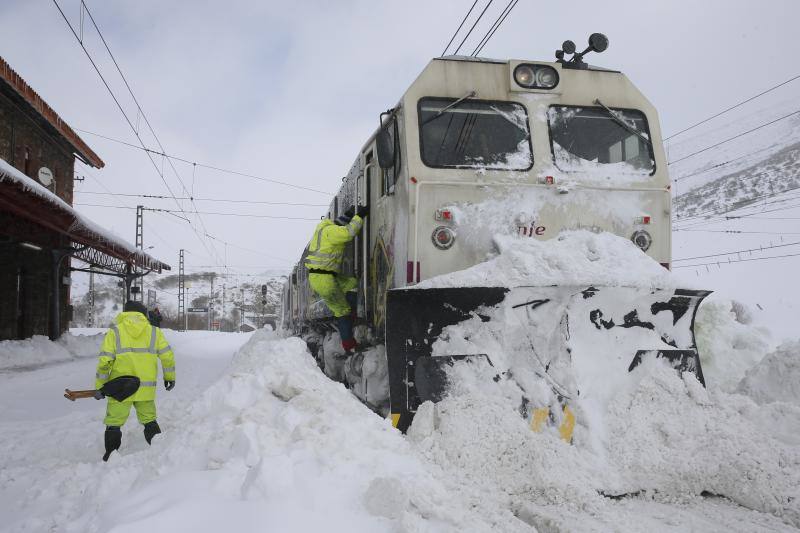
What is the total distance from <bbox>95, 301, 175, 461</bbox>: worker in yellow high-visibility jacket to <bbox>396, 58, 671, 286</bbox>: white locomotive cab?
244 cm

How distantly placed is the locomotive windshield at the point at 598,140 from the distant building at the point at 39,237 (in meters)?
11.7

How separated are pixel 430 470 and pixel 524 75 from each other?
3.53 metres

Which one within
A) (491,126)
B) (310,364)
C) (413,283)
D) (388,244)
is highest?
Answer: (491,126)

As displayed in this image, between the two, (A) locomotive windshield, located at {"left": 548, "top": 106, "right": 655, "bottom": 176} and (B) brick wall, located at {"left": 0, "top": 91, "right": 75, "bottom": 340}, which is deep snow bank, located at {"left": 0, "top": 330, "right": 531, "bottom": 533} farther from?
(B) brick wall, located at {"left": 0, "top": 91, "right": 75, "bottom": 340}

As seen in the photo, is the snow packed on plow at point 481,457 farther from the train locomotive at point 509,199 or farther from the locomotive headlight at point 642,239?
the locomotive headlight at point 642,239

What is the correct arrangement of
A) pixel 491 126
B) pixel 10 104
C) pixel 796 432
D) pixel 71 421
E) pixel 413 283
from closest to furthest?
pixel 796 432 < pixel 413 283 < pixel 491 126 < pixel 71 421 < pixel 10 104

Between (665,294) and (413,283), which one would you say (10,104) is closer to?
(413,283)

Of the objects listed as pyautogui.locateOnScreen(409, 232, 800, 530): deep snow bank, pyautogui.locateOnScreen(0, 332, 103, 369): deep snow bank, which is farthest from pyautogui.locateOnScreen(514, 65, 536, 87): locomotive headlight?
pyautogui.locateOnScreen(0, 332, 103, 369): deep snow bank

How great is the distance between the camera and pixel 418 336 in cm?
412

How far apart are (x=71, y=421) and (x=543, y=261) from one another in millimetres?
6016


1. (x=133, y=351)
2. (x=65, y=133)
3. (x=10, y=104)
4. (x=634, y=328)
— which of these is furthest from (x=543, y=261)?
(x=65, y=133)

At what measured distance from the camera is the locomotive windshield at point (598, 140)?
4.98m

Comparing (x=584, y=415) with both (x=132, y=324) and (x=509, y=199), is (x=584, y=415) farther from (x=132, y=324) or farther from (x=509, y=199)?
(x=132, y=324)

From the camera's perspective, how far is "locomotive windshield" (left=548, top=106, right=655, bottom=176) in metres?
4.98
